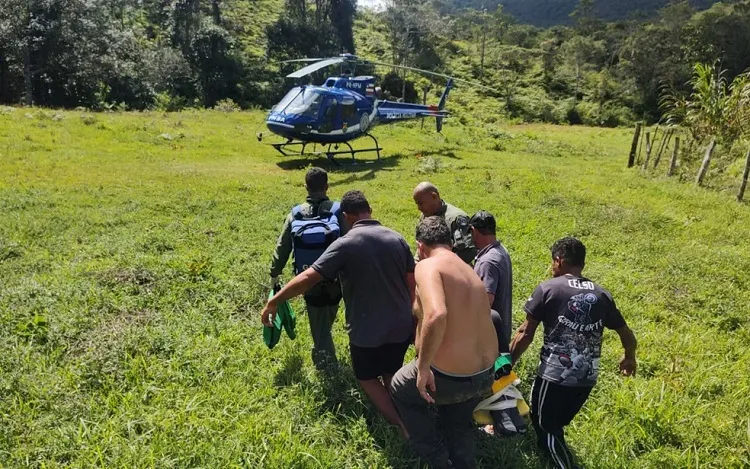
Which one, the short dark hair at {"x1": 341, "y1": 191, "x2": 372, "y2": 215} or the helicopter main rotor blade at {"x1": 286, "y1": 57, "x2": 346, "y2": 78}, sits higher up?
the helicopter main rotor blade at {"x1": 286, "y1": 57, "x2": 346, "y2": 78}

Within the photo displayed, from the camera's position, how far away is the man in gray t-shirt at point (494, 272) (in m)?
3.29

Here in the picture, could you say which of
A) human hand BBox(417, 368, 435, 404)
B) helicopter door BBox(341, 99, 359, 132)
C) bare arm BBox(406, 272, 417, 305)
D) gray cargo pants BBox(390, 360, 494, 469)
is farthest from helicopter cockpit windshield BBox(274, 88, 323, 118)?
human hand BBox(417, 368, 435, 404)

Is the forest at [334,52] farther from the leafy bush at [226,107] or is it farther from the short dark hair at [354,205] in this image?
the short dark hair at [354,205]

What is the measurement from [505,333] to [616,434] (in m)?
1.11

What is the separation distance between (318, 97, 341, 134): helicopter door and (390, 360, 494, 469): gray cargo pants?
11.7 m

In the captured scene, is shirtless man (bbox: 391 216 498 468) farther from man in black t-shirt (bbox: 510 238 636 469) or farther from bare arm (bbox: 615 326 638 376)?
bare arm (bbox: 615 326 638 376)

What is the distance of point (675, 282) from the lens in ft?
21.3

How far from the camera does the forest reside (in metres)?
21.8

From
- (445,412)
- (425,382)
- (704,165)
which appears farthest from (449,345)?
(704,165)

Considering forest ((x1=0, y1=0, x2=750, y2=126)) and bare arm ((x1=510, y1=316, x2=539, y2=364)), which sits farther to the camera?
forest ((x1=0, y1=0, x2=750, y2=126))

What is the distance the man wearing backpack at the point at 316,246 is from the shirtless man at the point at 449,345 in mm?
1055

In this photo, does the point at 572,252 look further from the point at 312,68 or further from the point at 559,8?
the point at 559,8

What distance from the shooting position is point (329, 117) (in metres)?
14.0

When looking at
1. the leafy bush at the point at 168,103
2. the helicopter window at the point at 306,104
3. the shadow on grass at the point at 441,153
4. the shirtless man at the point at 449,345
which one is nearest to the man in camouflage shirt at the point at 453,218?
the shirtless man at the point at 449,345
